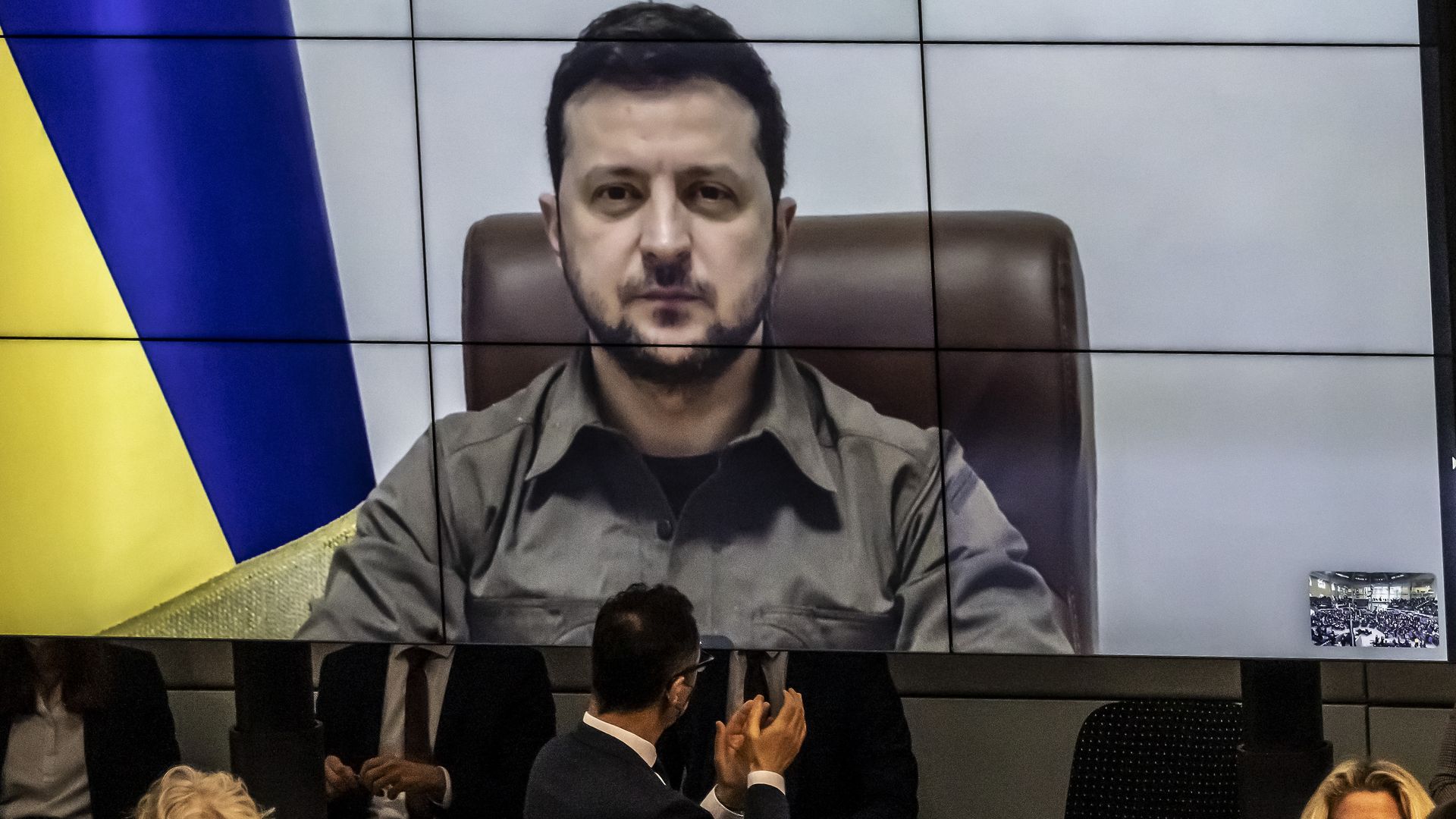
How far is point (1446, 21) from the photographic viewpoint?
3408 millimetres

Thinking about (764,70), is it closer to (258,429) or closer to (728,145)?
(728,145)

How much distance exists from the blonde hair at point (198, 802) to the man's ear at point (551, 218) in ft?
5.24

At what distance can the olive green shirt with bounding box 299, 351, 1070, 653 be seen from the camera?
3564 mm

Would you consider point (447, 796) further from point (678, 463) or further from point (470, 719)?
point (678, 463)

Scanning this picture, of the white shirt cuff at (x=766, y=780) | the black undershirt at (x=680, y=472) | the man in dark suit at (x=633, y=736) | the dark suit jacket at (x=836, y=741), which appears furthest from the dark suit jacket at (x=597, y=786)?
the black undershirt at (x=680, y=472)

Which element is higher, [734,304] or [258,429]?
[734,304]

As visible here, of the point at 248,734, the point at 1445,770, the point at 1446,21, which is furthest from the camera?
the point at 248,734

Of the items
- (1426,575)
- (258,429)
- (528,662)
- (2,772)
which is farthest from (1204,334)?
(2,772)

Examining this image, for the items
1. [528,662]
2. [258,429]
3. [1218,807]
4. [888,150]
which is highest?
[888,150]

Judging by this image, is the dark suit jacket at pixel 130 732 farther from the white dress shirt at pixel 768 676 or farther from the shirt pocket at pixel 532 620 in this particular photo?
the white dress shirt at pixel 768 676

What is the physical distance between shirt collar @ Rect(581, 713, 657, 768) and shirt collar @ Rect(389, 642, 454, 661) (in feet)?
3.94

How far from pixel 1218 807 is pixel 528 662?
1.77 m

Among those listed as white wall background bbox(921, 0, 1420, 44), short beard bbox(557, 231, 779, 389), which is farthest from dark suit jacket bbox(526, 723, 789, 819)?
white wall background bbox(921, 0, 1420, 44)

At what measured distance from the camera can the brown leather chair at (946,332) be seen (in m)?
3.50
